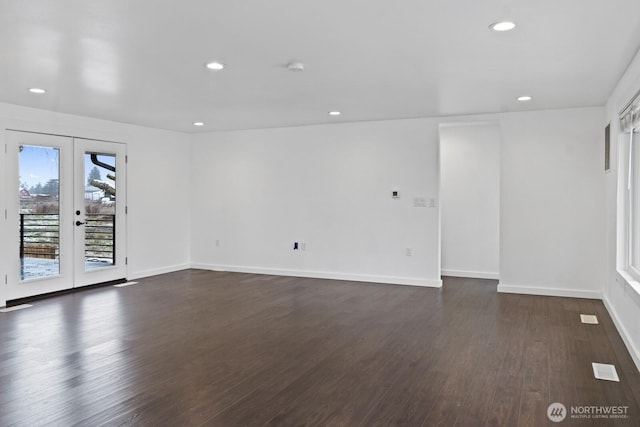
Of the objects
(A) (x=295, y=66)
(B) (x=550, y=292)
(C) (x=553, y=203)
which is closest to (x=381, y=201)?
(C) (x=553, y=203)

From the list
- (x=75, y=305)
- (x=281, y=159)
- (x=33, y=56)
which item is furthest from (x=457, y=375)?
(x=281, y=159)

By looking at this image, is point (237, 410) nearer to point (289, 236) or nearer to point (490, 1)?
point (490, 1)

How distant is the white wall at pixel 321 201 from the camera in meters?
6.64

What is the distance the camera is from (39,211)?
5.81 metres

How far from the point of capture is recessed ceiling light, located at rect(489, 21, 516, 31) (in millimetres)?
2928

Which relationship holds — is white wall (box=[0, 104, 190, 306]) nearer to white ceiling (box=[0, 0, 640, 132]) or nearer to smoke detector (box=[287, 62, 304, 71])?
white ceiling (box=[0, 0, 640, 132])

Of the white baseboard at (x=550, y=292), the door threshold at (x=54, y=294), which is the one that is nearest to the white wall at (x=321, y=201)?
the white baseboard at (x=550, y=292)

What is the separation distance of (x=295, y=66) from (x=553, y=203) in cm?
388

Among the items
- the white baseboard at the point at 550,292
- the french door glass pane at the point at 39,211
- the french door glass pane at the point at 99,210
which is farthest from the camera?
the french door glass pane at the point at 99,210

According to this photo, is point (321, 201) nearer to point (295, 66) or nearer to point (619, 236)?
point (295, 66)

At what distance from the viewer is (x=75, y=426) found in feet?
8.21

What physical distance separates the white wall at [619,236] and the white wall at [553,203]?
31 cm

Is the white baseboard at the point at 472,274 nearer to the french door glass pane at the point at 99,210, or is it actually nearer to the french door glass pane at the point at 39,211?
the french door glass pane at the point at 99,210

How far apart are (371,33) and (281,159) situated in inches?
176
